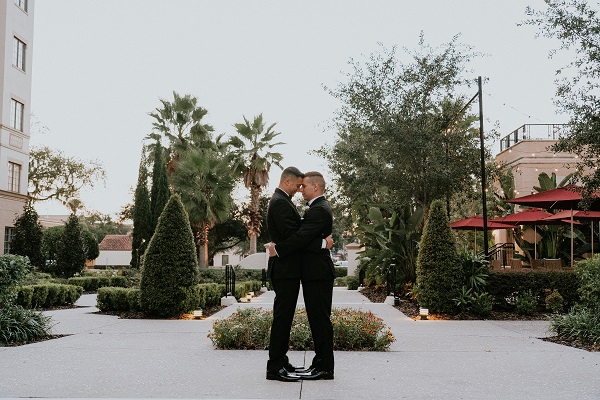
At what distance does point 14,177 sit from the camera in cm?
2852

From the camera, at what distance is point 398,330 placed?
35.0ft

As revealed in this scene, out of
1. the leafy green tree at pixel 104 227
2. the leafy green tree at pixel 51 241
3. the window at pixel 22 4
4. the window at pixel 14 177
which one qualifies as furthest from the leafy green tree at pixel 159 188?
the leafy green tree at pixel 104 227

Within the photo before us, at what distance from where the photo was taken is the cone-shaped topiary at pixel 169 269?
12.8 meters

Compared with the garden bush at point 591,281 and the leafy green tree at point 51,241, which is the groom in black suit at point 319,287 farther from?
the leafy green tree at point 51,241

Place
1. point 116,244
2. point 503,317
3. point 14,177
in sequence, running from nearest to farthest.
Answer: point 503,317 < point 14,177 < point 116,244

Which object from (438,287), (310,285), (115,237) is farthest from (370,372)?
(115,237)

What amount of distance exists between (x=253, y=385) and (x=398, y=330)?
552 cm

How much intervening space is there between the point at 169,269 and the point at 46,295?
4.72 meters

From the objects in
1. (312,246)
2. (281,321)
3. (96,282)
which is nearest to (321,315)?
(281,321)

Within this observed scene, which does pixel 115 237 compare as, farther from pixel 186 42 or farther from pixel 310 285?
pixel 310 285

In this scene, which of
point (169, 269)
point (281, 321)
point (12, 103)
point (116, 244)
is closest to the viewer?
point (281, 321)

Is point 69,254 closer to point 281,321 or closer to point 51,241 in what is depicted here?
point 51,241

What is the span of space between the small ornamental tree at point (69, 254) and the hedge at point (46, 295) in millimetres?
7933

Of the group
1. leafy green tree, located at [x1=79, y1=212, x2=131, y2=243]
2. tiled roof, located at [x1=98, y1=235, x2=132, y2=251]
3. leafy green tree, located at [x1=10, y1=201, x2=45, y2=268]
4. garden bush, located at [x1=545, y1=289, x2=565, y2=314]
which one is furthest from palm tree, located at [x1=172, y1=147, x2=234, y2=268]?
leafy green tree, located at [x1=79, y1=212, x2=131, y2=243]
